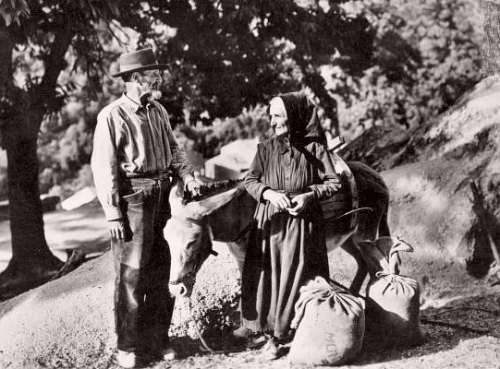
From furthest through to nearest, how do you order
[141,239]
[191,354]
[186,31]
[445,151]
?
[186,31], [445,151], [191,354], [141,239]

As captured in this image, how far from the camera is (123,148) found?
5160 mm

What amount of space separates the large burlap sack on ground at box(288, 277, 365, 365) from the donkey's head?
0.80 meters

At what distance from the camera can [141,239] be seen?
5.21 metres

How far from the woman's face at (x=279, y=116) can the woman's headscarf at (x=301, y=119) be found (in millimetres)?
30

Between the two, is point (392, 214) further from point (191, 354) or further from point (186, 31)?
point (186, 31)

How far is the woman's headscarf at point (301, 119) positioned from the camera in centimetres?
515

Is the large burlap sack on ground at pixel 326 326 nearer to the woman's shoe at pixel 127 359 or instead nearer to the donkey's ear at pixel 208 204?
the donkey's ear at pixel 208 204

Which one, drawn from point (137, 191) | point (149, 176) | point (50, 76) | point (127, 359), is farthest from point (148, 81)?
point (50, 76)

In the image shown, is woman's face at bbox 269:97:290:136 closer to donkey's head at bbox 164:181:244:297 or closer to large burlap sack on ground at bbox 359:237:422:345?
donkey's head at bbox 164:181:244:297

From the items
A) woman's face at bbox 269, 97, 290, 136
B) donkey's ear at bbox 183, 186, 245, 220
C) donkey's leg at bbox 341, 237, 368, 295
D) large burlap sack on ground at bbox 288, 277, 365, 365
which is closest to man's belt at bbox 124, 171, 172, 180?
donkey's ear at bbox 183, 186, 245, 220

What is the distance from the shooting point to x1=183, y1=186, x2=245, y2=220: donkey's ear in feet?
17.2

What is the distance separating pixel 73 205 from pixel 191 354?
5.01ft

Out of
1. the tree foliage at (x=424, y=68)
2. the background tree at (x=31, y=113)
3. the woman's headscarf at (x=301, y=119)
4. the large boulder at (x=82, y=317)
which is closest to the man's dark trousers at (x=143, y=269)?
the large boulder at (x=82, y=317)

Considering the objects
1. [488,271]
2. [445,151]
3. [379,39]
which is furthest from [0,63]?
[379,39]
